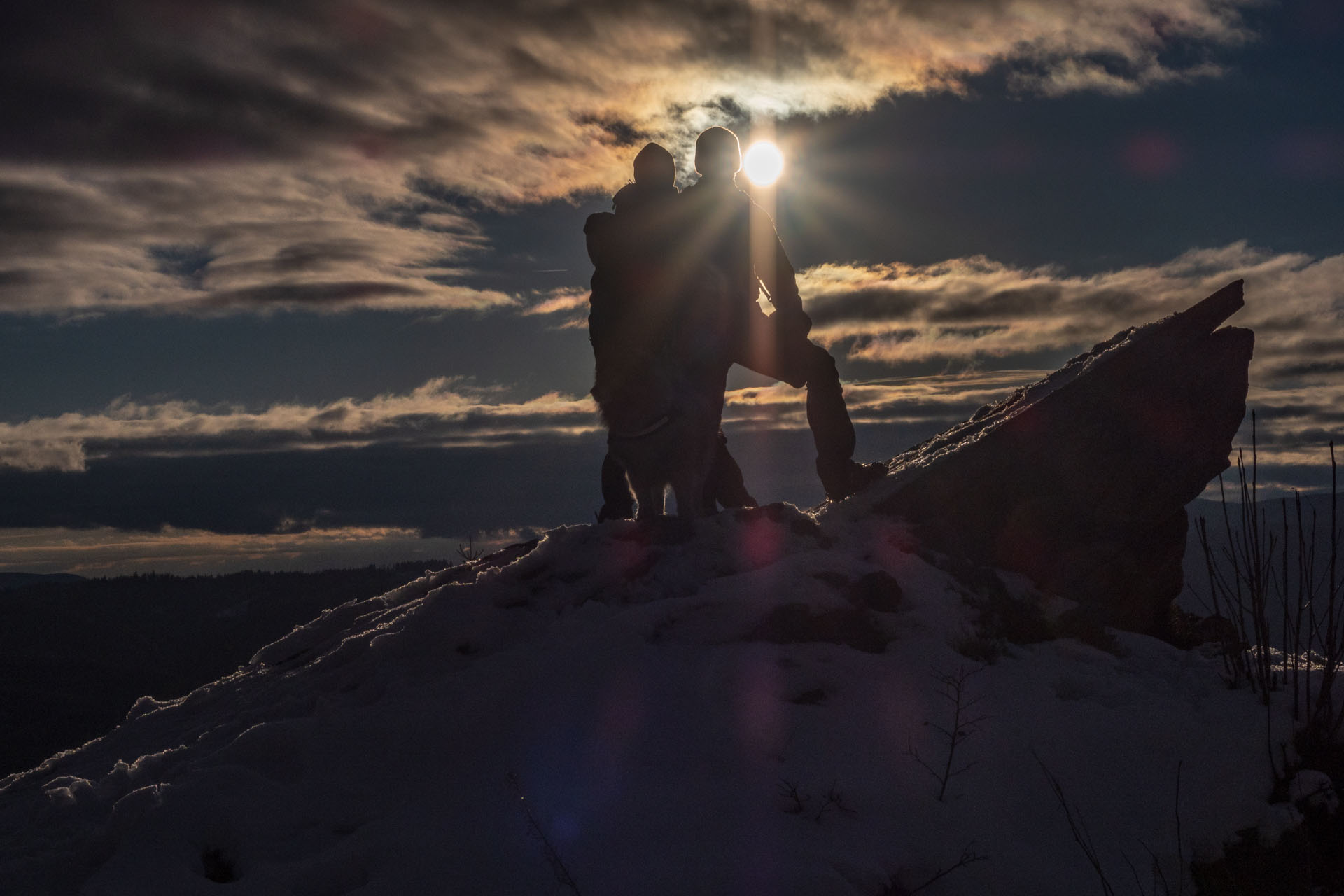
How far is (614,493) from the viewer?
940 centimetres

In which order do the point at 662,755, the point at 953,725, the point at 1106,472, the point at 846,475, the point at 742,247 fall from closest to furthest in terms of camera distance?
the point at 662,755
the point at 953,725
the point at 742,247
the point at 1106,472
the point at 846,475

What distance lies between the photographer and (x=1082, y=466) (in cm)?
898

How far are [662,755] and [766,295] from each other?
5423 millimetres

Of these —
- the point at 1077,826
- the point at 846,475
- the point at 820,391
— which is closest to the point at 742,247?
the point at 820,391

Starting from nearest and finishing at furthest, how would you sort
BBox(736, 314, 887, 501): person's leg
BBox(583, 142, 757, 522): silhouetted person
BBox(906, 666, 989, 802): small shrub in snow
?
BBox(906, 666, 989, 802): small shrub in snow, BBox(583, 142, 757, 522): silhouetted person, BBox(736, 314, 887, 501): person's leg

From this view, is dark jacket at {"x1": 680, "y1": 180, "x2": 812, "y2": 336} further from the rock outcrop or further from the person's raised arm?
the rock outcrop

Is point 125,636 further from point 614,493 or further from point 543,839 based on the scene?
point 543,839

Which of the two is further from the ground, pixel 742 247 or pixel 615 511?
pixel 742 247

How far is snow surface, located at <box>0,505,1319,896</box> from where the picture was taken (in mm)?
4449

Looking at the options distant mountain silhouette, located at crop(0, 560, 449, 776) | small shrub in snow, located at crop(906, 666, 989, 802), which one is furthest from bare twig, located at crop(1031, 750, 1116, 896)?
distant mountain silhouette, located at crop(0, 560, 449, 776)

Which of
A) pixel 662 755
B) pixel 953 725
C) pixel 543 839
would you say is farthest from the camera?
pixel 953 725

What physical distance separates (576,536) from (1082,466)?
16.5ft

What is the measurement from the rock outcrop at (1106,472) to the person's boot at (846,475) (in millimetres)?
320

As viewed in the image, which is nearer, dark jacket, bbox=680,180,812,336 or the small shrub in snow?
the small shrub in snow
